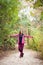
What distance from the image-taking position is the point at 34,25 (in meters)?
24.5

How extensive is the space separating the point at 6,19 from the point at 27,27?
25.9 ft

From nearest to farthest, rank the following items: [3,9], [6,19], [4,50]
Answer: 1. [3,9]
2. [6,19]
3. [4,50]

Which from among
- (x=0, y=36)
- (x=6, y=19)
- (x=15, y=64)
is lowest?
(x=15, y=64)

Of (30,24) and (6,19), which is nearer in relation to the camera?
(6,19)

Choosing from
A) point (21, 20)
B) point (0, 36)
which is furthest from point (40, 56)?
point (21, 20)

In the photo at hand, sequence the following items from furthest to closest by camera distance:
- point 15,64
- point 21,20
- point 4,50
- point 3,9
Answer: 1. point 21,20
2. point 4,50
3. point 3,9
4. point 15,64

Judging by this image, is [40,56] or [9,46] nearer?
[40,56]

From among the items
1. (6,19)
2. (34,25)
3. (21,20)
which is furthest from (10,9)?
(34,25)

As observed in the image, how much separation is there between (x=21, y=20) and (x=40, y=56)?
905 cm

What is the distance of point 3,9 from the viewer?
47.3 feet

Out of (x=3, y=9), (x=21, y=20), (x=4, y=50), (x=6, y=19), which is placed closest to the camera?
(x=3, y=9)

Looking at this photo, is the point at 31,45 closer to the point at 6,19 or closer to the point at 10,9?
the point at 6,19

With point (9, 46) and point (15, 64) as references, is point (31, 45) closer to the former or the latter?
point (9, 46)

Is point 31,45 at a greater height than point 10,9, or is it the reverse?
point 10,9
